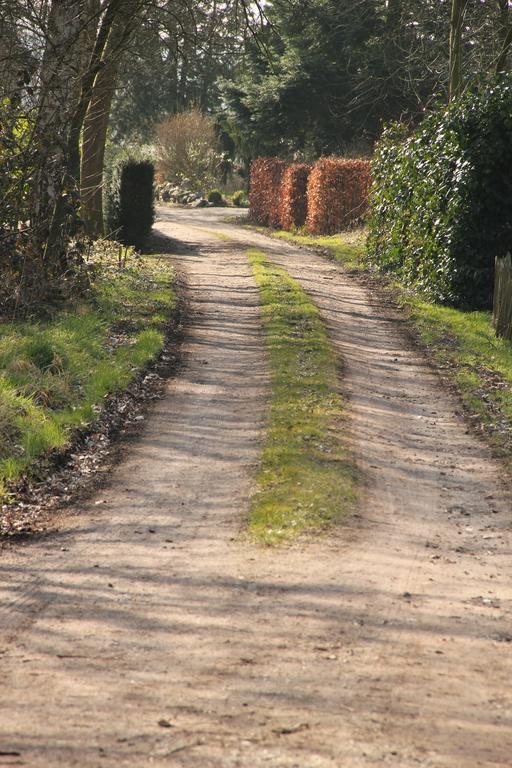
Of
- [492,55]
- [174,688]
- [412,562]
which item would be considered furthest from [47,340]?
[492,55]

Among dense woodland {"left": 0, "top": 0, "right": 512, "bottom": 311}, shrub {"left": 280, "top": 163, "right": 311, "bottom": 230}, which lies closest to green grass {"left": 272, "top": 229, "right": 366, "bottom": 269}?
shrub {"left": 280, "top": 163, "right": 311, "bottom": 230}

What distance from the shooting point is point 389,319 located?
641 inches

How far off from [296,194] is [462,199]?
17.9m

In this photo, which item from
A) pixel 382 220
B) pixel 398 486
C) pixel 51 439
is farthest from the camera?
pixel 382 220

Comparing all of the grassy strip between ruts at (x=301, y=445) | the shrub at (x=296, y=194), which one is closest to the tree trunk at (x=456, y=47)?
the grassy strip between ruts at (x=301, y=445)

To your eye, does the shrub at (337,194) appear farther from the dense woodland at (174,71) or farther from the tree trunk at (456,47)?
the tree trunk at (456,47)

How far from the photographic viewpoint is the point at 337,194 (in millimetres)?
→ 29609

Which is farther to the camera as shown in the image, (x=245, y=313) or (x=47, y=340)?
(x=245, y=313)

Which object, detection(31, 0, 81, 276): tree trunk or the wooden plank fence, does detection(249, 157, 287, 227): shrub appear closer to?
detection(31, 0, 81, 276): tree trunk

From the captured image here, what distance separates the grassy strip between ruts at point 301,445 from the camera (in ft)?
22.9

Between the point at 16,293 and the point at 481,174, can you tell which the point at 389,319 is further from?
the point at 16,293

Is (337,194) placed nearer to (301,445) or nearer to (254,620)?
(301,445)

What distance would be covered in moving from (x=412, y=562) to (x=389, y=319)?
1035cm

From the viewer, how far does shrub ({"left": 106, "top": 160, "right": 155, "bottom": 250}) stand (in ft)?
81.8
